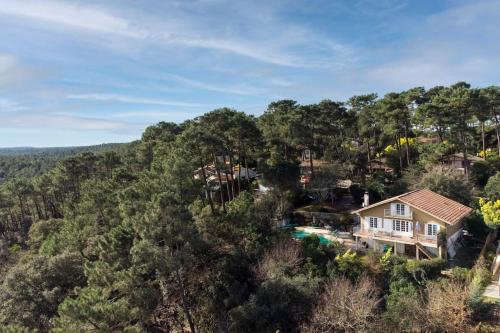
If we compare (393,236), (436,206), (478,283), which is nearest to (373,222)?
(393,236)

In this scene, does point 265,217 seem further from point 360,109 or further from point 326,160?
point 360,109

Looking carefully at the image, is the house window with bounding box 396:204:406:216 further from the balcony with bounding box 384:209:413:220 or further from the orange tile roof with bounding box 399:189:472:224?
the orange tile roof with bounding box 399:189:472:224

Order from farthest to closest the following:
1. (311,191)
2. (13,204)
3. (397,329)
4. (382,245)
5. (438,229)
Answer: (13,204)
(311,191)
(382,245)
(438,229)
(397,329)

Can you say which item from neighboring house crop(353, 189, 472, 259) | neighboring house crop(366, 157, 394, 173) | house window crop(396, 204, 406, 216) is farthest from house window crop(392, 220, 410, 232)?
neighboring house crop(366, 157, 394, 173)

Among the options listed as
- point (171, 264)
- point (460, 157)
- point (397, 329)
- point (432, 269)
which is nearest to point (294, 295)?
point (397, 329)

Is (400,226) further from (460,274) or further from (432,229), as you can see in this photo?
(460,274)

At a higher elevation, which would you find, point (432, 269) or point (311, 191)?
point (311, 191)

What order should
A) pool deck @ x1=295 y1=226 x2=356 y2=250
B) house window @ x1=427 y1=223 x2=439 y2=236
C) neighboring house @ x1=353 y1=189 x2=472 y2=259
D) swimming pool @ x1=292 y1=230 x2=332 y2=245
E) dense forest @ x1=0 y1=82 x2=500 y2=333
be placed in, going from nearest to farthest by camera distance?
dense forest @ x1=0 y1=82 x2=500 y2=333 → neighboring house @ x1=353 y1=189 x2=472 y2=259 → house window @ x1=427 y1=223 x2=439 y2=236 → swimming pool @ x1=292 y1=230 x2=332 y2=245 → pool deck @ x1=295 y1=226 x2=356 y2=250
